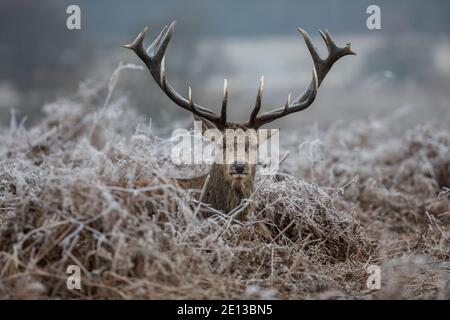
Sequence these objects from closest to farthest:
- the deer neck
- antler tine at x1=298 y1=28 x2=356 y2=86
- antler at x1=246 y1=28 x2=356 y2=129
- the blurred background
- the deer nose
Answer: the deer nose → the deer neck → antler at x1=246 y1=28 x2=356 y2=129 → antler tine at x1=298 y1=28 x2=356 y2=86 → the blurred background

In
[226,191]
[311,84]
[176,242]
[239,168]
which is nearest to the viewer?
[176,242]

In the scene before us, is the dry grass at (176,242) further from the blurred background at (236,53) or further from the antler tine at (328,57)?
the blurred background at (236,53)

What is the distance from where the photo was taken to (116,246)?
468 centimetres

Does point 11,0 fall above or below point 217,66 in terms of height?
above

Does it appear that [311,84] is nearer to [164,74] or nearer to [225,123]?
[225,123]

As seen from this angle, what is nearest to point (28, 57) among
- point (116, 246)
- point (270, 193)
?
point (270, 193)

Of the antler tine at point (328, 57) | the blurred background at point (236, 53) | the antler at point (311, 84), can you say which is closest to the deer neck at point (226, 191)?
the antler at point (311, 84)

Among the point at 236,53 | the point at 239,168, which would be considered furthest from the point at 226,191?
the point at 236,53

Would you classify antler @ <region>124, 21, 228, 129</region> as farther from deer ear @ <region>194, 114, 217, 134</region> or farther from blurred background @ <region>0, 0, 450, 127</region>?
blurred background @ <region>0, 0, 450, 127</region>

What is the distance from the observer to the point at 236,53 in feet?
75.2

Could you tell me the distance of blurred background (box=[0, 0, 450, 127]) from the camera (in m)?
17.9

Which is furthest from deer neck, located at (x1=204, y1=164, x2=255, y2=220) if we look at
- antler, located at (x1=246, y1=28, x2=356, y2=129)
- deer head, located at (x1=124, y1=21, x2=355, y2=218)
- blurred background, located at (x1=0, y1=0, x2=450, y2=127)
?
blurred background, located at (x1=0, y1=0, x2=450, y2=127)
